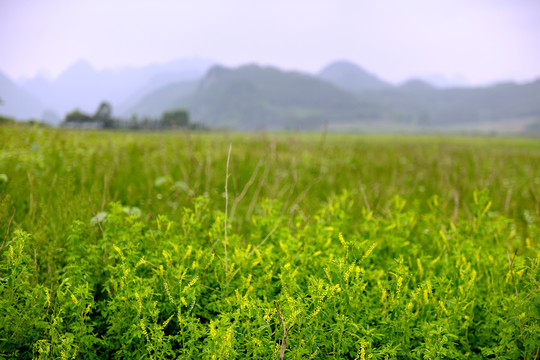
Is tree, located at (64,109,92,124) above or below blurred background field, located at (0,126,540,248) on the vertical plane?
above

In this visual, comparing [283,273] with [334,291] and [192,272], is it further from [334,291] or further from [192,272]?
[192,272]

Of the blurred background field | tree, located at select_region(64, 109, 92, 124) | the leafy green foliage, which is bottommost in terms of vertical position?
the leafy green foliage

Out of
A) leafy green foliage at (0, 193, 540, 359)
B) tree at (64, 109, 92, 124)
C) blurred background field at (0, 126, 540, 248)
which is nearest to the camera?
leafy green foliage at (0, 193, 540, 359)

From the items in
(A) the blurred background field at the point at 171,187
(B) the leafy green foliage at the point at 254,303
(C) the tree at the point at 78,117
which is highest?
(C) the tree at the point at 78,117

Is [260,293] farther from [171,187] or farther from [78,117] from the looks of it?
[78,117]

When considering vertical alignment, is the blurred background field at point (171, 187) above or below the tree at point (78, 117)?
below

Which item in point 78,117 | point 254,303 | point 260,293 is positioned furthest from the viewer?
point 78,117

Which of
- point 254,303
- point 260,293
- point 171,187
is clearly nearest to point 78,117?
point 171,187

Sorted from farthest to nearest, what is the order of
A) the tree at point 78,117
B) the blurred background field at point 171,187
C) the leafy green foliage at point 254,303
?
the tree at point 78,117 → the blurred background field at point 171,187 → the leafy green foliage at point 254,303

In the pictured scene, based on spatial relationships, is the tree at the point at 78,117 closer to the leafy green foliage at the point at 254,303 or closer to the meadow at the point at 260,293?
the meadow at the point at 260,293

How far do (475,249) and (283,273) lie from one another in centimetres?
183

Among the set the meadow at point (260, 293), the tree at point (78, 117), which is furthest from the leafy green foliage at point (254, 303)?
the tree at point (78, 117)

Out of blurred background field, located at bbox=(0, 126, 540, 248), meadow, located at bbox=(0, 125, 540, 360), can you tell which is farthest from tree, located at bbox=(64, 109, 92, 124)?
meadow, located at bbox=(0, 125, 540, 360)

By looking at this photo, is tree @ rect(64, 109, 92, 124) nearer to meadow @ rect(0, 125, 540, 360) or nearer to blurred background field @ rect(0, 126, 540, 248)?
blurred background field @ rect(0, 126, 540, 248)
